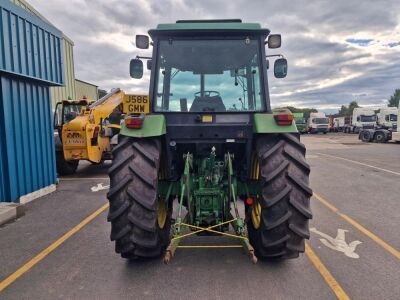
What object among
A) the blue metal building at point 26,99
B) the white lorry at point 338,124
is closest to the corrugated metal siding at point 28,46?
the blue metal building at point 26,99

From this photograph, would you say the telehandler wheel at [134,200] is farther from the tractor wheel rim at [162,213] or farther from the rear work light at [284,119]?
the rear work light at [284,119]

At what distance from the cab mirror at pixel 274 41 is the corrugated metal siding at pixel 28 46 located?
17.7 ft

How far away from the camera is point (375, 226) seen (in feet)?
18.9

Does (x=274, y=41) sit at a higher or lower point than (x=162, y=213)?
higher

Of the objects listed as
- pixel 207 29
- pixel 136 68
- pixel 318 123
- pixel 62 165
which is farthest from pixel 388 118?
pixel 136 68

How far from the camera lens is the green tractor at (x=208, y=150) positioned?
379 centimetres

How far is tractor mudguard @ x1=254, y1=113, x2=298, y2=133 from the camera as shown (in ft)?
12.9

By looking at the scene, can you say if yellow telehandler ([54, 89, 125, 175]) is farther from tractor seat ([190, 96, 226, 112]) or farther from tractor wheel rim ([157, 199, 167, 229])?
tractor seat ([190, 96, 226, 112])

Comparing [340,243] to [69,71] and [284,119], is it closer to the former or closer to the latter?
[284,119]

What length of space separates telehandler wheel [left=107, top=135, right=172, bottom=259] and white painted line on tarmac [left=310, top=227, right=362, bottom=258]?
265 cm

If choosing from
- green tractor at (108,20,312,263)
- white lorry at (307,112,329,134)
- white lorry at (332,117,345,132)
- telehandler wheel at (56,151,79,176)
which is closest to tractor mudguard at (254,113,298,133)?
green tractor at (108,20,312,263)

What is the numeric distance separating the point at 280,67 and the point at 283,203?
2116mm

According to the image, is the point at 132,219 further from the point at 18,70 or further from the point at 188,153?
the point at 18,70

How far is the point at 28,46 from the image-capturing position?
768cm
